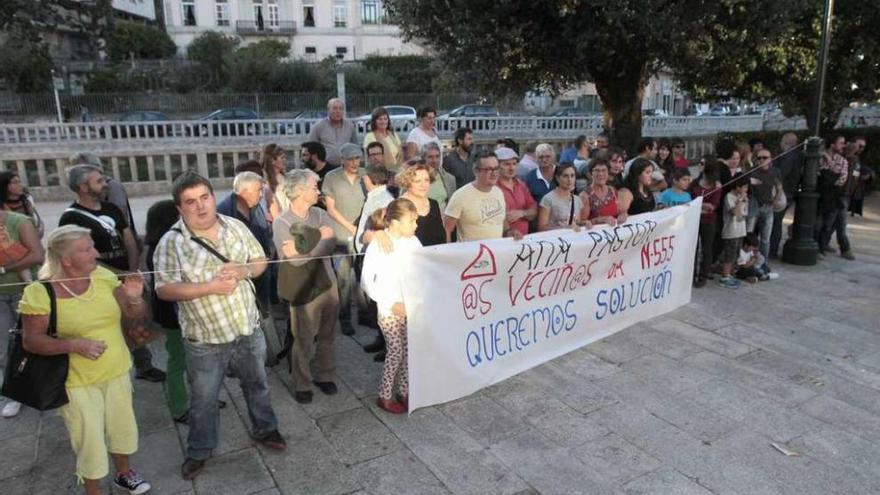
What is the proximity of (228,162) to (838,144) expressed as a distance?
544 inches

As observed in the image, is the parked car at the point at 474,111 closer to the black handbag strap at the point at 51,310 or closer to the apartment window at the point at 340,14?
the apartment window at the point at 340,14

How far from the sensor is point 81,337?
3.02m

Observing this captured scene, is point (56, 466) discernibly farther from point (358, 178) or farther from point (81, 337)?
point (358, 178)

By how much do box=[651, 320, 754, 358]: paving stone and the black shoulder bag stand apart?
15.6 ft

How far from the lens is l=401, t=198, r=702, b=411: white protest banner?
164 inches

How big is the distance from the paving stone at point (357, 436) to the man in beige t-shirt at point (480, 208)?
1568 millimetres

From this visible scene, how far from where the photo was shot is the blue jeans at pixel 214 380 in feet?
11.1

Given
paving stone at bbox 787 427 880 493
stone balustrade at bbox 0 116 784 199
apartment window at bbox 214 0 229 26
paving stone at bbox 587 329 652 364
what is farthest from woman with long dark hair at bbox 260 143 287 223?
apartment window at bbox 214 0 229 26

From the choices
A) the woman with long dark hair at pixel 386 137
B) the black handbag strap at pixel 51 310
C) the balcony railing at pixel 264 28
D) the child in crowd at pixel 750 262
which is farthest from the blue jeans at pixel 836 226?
the balcony railing at pixel 264 28

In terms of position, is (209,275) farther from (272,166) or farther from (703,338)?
(703,338)

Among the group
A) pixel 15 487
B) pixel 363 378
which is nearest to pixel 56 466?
pixel 15 487

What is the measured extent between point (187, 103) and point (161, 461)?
35.4 m

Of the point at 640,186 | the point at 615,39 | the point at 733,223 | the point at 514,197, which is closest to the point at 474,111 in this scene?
the point at 615,39

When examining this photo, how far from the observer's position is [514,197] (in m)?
5.55
